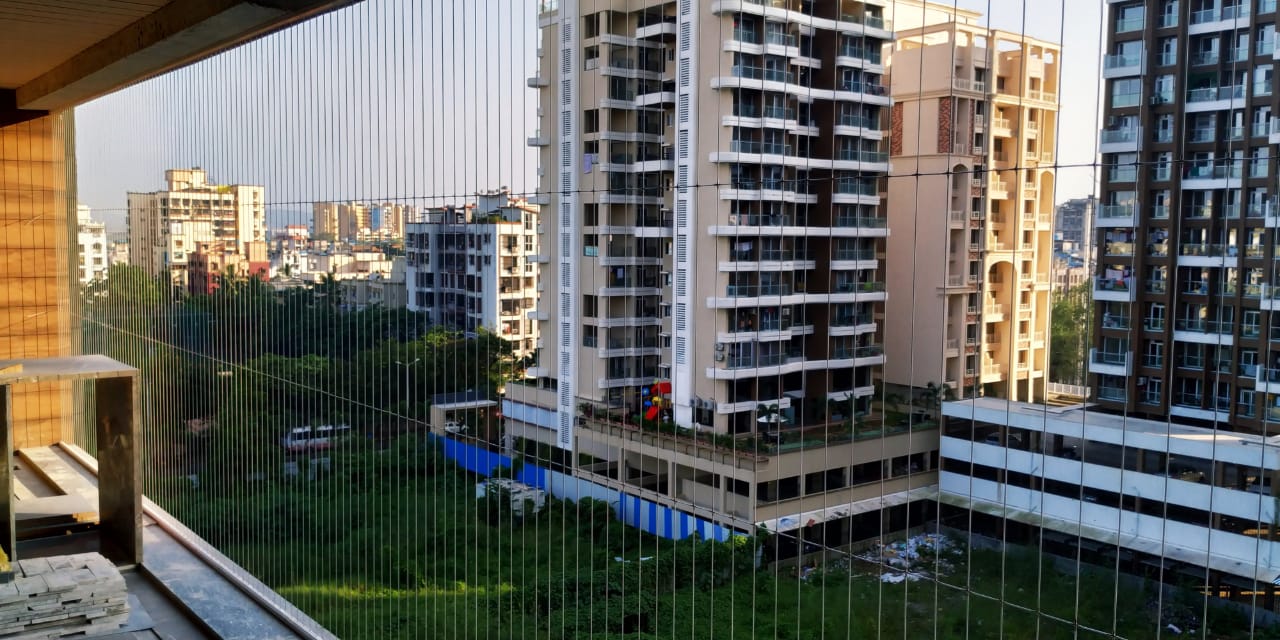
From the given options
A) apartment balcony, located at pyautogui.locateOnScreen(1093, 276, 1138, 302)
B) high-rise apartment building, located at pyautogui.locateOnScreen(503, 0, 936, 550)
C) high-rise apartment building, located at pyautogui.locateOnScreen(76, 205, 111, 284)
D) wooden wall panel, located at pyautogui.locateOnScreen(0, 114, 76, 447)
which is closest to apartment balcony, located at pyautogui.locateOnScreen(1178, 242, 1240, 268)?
apartment balcony, located at pyautogui.locateOnScreen(1093, 276, 1138, 302)

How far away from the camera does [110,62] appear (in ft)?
19.8

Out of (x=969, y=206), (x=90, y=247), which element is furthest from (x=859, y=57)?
(x=90, y=247)

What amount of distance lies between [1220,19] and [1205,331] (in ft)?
1.89

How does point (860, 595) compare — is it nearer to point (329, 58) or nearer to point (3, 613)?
point (329, 58)

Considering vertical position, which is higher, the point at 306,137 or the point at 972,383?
the point at 306,137

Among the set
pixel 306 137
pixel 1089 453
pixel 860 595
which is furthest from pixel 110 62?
pixel 1089 453

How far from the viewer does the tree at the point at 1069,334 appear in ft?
7.01

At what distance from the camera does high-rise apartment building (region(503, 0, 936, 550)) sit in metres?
2.66

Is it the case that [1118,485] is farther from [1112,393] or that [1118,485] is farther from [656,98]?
[656,98]

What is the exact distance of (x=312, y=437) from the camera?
5.89m

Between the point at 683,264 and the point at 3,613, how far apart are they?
4.35 metres

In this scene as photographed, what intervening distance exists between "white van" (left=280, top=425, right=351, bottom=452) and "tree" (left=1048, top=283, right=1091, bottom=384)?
13.6 feet

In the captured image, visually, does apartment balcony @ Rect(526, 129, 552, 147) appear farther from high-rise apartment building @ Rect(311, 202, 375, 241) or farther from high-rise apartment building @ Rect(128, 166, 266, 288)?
high-rise apartment building @ Rect(128, 166, 266, 288)

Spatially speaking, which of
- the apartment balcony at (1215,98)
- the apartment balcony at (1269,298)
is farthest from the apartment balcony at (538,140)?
the apartment balcony at (1269,298)
